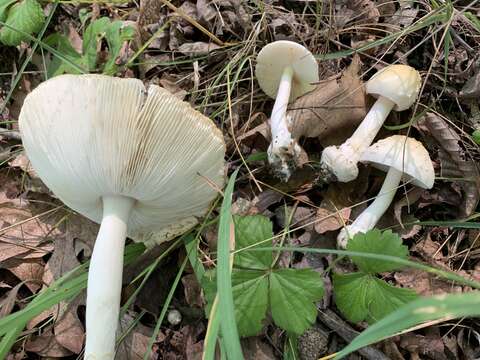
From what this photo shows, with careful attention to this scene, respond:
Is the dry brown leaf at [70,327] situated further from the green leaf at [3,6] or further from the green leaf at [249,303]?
the green leaf at [3,6]

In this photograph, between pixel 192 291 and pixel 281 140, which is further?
pixel 281 140

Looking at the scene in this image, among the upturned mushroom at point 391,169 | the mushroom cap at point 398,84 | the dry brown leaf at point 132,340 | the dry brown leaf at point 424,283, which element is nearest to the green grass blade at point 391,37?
the mushroom cap at point 398,84

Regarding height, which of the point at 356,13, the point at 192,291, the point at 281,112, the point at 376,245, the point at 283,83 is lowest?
A: the point at 192,291

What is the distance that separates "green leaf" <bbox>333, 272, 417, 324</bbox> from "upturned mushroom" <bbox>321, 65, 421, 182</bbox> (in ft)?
1.86

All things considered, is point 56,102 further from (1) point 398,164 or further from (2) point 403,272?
(2) point 403,272

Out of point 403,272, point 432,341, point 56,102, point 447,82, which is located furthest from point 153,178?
point 447,82

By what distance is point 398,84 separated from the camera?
2139 millimetres

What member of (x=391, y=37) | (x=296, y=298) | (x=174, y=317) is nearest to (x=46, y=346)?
(x=174, y=317)

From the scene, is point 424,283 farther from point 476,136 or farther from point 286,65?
point 286,65

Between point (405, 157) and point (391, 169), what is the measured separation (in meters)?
0.15

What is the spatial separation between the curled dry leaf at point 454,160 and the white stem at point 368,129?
0.25 m

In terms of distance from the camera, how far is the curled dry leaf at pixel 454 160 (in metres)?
2.20

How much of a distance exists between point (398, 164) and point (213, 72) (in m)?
1.23

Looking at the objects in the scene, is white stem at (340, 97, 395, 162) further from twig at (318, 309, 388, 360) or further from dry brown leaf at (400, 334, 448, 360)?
dry brown leaf at (400, 334, 448, 360)
